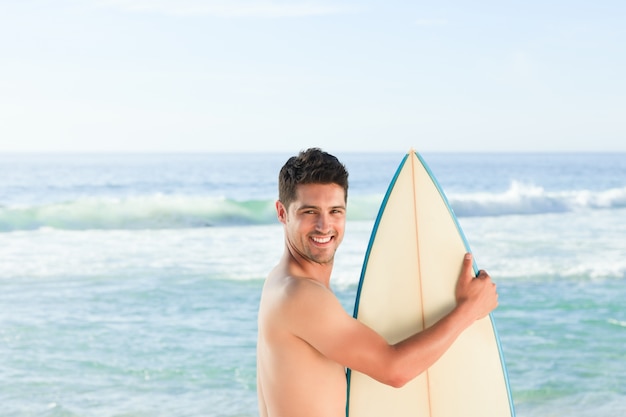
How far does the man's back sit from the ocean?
9.31ft

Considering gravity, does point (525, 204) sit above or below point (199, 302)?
above

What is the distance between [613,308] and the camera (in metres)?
6.91

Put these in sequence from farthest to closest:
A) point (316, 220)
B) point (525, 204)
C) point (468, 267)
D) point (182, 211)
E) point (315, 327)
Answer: point (525, 204)
point (182, 211)
point (468, 267)
point (316, 220)
point (315, 327)

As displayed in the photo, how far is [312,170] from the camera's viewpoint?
1.73m

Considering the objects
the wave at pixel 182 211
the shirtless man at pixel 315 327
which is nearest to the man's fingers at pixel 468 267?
the shirtless man at pixel 315 327

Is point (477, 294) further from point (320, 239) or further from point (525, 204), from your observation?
point (525, 204)

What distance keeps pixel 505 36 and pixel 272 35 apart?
26.1ft

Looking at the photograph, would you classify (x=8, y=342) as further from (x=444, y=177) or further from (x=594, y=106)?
(x=594, y=106)

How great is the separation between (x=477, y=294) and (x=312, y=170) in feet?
1.74

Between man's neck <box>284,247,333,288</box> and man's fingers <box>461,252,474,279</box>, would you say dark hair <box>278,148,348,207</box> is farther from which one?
man's fingers <box>461,252,474,279</box>

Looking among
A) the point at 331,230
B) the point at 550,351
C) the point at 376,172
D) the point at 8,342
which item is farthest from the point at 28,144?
the point at 331,230

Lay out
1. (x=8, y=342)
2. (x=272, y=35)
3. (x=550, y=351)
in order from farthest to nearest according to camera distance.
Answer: (x=272, y=35), (x=8, y=342), (x=550, y=351)

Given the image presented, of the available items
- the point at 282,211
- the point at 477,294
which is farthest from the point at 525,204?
the point at 282,211

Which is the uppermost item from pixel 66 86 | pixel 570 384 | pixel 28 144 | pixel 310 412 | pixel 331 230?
pixel 66 86
